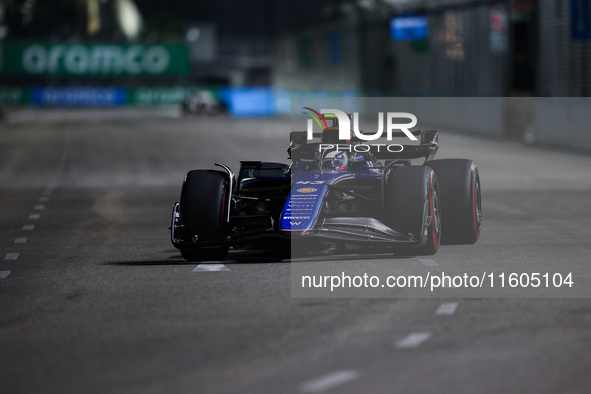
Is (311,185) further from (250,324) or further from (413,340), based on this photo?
(413,340)

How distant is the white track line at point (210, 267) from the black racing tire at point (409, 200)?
1.54 metres

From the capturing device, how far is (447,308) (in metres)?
8.42

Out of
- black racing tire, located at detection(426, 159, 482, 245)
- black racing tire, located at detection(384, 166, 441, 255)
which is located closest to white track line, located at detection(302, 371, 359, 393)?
black racing tire, located at detection(384, 166, 441, 255)

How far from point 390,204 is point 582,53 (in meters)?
30.2

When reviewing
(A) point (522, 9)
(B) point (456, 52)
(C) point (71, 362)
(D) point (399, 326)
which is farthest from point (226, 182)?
(B) point (456, 52)

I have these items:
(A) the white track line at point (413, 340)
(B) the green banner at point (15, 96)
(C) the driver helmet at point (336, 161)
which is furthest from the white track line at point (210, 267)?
(B) the green banner at point (15, 96)

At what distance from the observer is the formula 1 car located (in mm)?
10750

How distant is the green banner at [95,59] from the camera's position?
272ft

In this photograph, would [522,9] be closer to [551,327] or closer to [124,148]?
[124,148]

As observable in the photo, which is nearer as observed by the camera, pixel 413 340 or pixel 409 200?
pixel 413 340

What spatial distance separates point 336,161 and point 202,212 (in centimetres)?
140

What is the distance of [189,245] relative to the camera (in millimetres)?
11039

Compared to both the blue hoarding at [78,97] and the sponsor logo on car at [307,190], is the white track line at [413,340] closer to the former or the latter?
the sponsor logo on car at [307,190]

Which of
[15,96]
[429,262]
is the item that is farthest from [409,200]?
[15,96]
